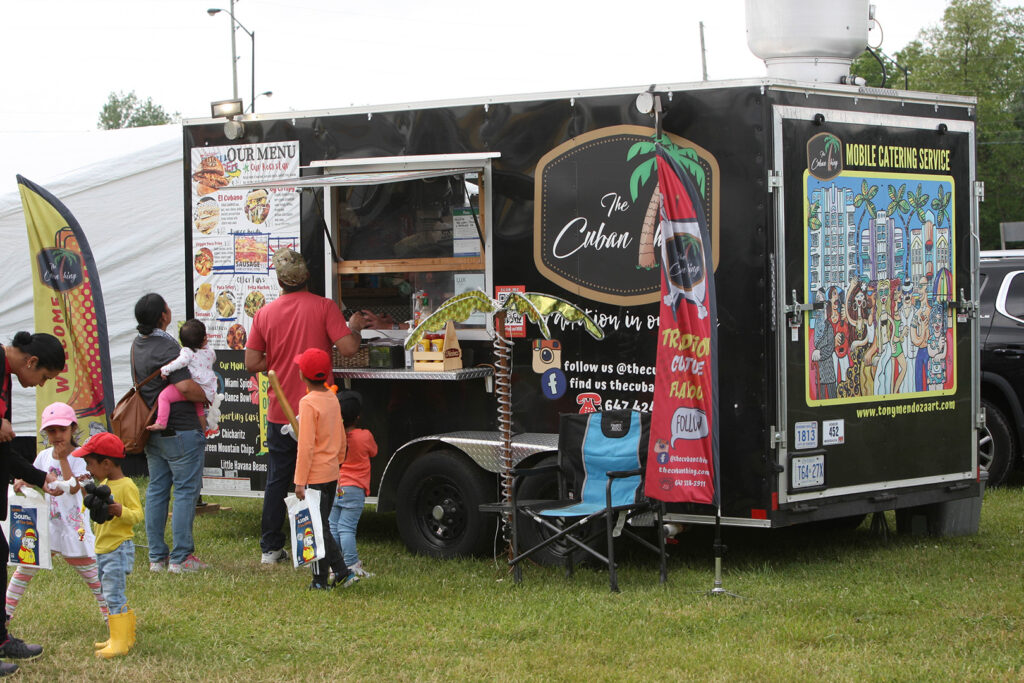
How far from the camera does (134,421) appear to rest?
287 inches

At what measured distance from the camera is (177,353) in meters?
7.38

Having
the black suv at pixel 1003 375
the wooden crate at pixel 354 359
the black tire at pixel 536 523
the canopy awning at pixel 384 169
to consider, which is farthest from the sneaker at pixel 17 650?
the black suv at pixel 1003 375

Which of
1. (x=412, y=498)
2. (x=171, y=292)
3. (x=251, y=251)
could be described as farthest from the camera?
(x=171, y=292)

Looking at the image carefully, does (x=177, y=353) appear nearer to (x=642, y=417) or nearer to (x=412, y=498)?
(x=412, y=498)

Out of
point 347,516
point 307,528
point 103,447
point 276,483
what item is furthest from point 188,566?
point 103,447

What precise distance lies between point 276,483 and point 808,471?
314cm

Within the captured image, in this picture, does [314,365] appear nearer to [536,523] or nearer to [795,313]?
[536,523]

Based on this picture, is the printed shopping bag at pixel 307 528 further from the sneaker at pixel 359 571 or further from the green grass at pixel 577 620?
the sneaker at pixel 359 571

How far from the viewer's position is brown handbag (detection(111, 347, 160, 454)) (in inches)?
286

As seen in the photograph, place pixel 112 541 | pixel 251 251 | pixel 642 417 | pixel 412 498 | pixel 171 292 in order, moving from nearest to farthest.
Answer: pixel 112 541
pixel 642 417
pixel 412 498
pixel 251 251
pixel 171 292

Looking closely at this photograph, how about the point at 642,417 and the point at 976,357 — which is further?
the point at 976,357

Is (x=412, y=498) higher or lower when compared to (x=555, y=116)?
lower

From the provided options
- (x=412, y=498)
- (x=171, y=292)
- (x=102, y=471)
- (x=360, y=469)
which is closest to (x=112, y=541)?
(x=102, y=471)

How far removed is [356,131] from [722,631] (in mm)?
4061
